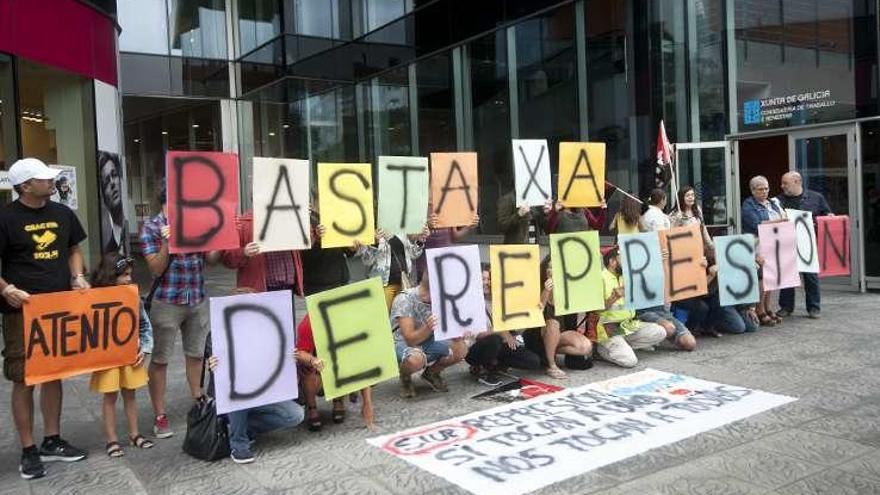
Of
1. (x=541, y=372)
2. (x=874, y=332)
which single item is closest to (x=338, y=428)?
(x=541, y=372)

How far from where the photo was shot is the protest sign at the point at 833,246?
8.83 meters

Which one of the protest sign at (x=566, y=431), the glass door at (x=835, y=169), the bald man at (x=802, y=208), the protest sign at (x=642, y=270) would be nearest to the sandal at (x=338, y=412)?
the protest sign at (x=566, y=431)

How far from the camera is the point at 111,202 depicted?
37.2 feet

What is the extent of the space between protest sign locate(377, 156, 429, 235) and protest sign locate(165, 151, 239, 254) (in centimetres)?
120

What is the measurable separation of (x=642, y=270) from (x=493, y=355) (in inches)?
67.1

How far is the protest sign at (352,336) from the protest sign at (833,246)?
19.8ft

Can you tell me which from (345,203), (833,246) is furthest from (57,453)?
(833,246)

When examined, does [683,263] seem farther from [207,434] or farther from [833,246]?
[207,434]

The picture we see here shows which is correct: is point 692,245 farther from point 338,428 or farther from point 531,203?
point 338,428

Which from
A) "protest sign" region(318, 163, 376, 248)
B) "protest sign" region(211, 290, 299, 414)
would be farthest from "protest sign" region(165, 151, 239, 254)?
"protest sign" region(318, 163, 376, 248)

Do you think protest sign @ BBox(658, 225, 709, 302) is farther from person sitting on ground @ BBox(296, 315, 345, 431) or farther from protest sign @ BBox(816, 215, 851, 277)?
person sitting on ground @ BBox(296, 315, 345, 431)

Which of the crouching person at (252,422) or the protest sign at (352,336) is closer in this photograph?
the crouching person at (252,422)

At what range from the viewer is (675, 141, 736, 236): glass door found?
12.2m

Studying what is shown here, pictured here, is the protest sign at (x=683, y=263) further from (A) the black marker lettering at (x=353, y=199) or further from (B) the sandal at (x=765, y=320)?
(A) the black marker lettering at (x=353, y=199)
